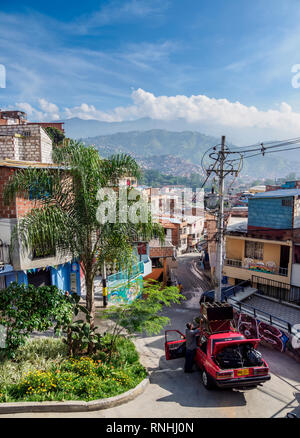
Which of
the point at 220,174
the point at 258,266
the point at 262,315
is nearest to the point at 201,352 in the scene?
the point at 262,315

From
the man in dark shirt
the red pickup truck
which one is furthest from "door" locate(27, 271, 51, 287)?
the man in dark shirt

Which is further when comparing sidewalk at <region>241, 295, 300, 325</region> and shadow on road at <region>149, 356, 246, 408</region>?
sidewalk at <region>241, 295, 300, 325</region>

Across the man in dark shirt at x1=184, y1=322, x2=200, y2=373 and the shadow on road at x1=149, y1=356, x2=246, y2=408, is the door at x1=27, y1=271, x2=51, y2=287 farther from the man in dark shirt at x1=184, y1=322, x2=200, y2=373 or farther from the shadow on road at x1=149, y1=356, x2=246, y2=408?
the man in dark shirt at x1=184, y1=322, x2=200, y2=373

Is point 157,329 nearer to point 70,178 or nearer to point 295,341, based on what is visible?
point 70,178

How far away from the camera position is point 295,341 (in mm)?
10797

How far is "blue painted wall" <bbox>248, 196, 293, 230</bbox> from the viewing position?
50.3 feet

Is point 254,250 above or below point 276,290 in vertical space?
above

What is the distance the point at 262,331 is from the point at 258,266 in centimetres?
527

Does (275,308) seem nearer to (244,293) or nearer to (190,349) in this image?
(244,293)

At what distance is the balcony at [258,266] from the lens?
15611mm

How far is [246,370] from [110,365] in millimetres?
4033

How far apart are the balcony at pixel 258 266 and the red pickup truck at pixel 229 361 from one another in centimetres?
835

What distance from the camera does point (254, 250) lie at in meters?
17.0

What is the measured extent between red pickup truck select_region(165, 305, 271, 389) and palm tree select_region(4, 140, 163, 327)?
149 inches
